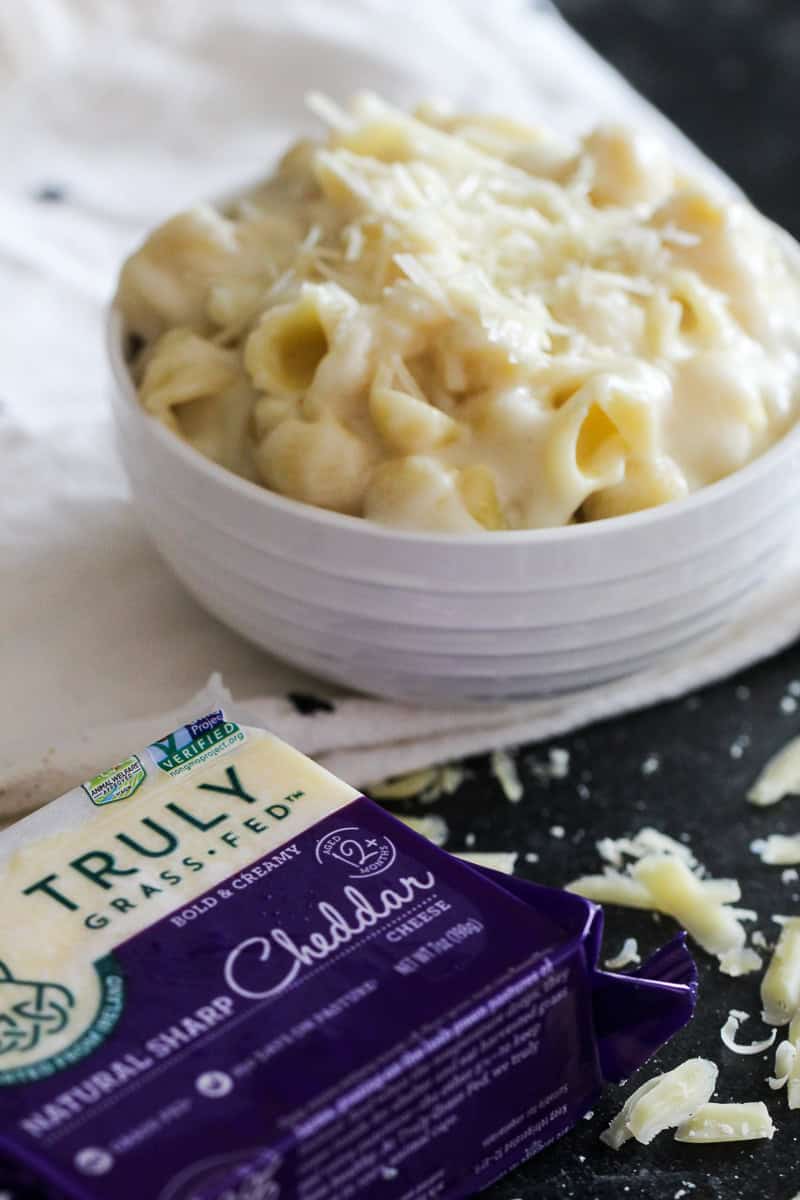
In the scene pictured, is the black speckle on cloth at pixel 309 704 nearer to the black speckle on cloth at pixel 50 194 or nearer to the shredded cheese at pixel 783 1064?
the shredded cheese at pixel 783 1064

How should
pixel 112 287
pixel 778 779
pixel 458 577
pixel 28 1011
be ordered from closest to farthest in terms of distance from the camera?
pixel 28 1011 → pixel 458 577 → pixel 778 779 → pixel 112 287

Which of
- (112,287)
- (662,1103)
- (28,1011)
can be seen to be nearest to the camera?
(28,1011)

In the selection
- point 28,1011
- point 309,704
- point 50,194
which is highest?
point 28,1011

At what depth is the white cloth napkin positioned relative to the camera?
112 cm

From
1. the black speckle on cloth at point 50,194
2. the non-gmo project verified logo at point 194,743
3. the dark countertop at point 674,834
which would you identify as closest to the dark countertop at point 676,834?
the dark countertop at point 674,834

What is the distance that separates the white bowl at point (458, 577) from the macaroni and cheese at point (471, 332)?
23mm

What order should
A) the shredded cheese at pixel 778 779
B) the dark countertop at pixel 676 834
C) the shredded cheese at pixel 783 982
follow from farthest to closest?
1. the shredded cheese at pixel 778 779
2. the shredded cheese at pixel 783 982
3. the dark countertop at pixel 676 834

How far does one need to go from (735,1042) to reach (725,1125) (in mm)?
67

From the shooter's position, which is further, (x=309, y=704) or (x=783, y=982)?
→ (x=309, y=704)

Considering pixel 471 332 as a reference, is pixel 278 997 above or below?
below

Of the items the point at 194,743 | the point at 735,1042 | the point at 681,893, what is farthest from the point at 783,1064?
the point at 194,743

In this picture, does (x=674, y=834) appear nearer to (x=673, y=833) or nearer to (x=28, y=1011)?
(x=673, y=833)

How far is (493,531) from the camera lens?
3.25 ft

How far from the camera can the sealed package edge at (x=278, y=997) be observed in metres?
0.71
